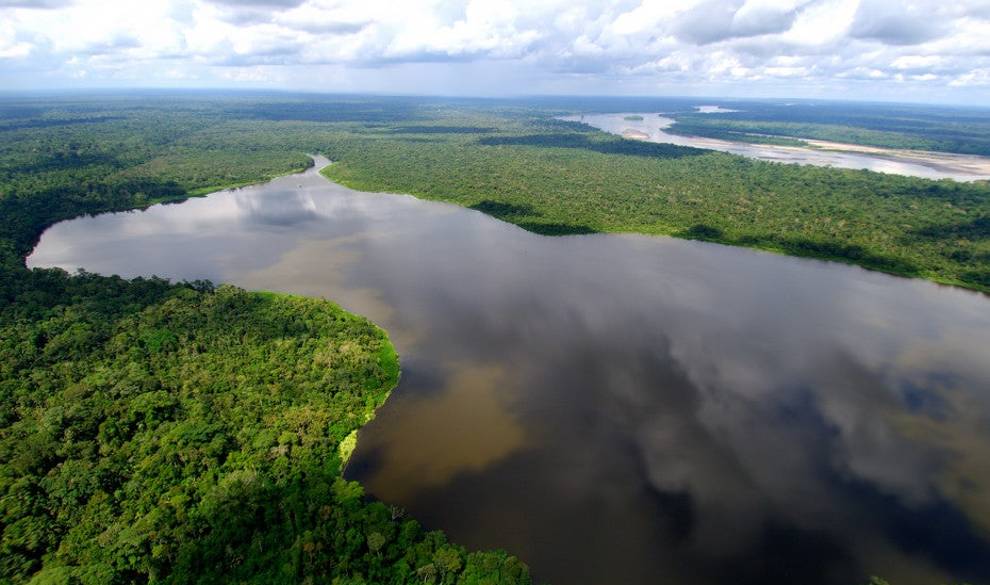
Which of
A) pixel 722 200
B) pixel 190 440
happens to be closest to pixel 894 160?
pixel 722 200

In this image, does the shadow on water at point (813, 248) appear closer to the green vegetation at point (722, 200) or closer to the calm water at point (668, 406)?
the green vegetation at point (722, 200)

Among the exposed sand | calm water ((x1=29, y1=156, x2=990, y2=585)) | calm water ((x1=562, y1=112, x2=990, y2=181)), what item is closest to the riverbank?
calm water ((x1=29, y1=156, x2=990, y2=585))

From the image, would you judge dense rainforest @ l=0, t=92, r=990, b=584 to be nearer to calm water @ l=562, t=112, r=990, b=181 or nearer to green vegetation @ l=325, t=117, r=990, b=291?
green vegetation @ l=325, t=117, r=990, b=291

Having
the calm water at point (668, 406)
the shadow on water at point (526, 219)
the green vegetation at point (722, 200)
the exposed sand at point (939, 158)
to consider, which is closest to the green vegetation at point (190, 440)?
the calm water at point (668, 406)

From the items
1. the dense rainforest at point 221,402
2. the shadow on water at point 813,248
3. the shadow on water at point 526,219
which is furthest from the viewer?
the shadow on water at point 526,219

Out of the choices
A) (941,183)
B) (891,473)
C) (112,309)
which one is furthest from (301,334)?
(941,183)

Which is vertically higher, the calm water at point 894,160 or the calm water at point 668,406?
the calm water at point 894,160
